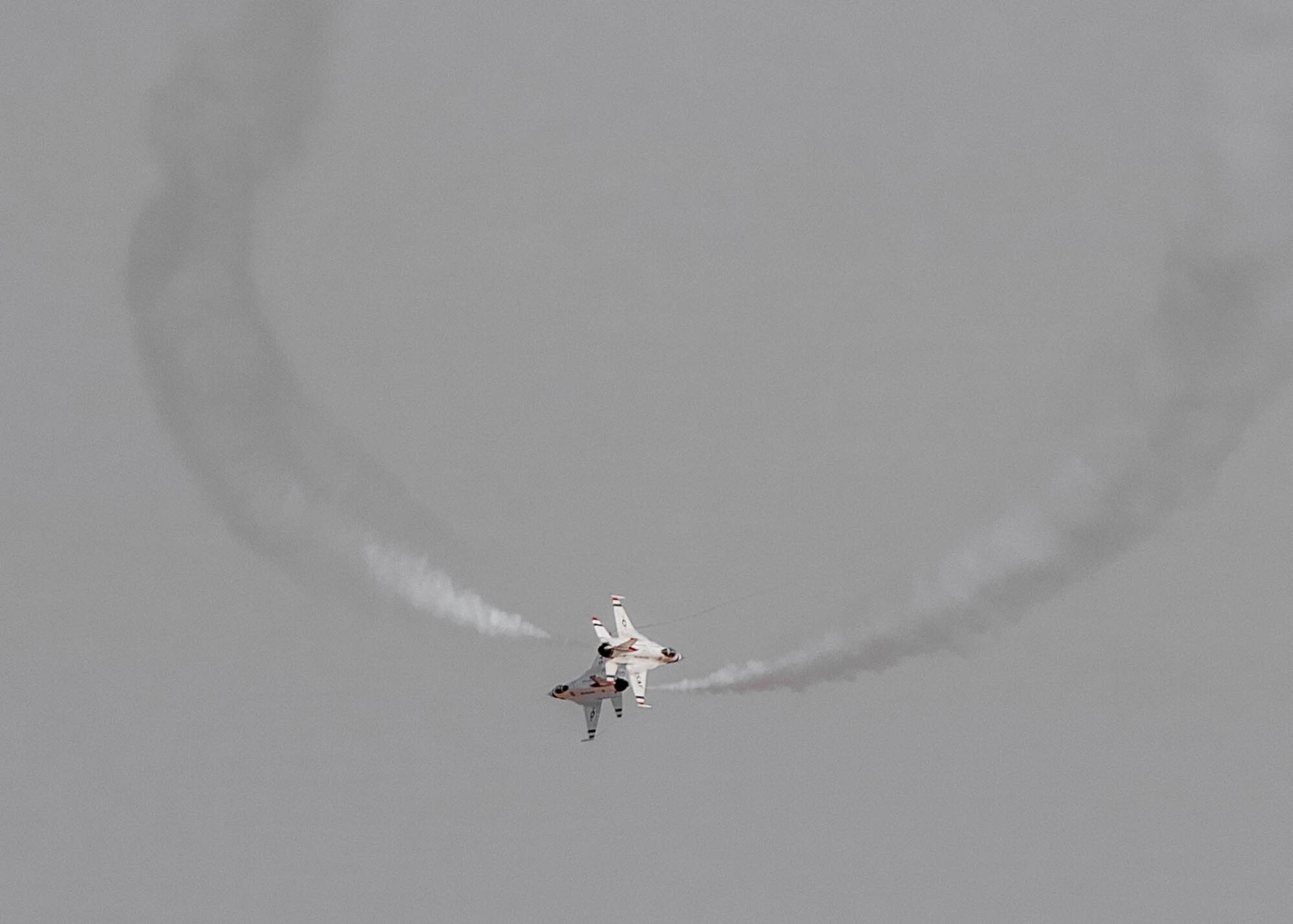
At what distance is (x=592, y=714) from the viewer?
88.6 meters

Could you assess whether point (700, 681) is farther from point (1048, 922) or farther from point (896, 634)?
point (1048, 922)

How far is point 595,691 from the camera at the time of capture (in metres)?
87.2

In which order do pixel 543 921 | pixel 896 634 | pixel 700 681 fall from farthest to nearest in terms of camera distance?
pixel 543 921 → pixel 700 681 → pixel 896 634

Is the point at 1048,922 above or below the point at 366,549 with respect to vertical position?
above

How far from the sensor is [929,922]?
10694cm

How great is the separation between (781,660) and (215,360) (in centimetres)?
1872

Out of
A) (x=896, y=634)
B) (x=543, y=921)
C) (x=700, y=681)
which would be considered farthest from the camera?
(x=543, y=921)

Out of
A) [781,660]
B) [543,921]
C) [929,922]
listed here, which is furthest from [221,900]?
[781,660]

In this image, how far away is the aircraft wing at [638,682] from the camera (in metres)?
86.4

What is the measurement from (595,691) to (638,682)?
1525 millimetres

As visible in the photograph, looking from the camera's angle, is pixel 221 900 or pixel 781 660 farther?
pixel 221 900

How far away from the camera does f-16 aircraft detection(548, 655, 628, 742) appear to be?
86.8 metres

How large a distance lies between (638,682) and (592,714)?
2719 mm

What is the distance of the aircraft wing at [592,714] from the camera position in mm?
88062
